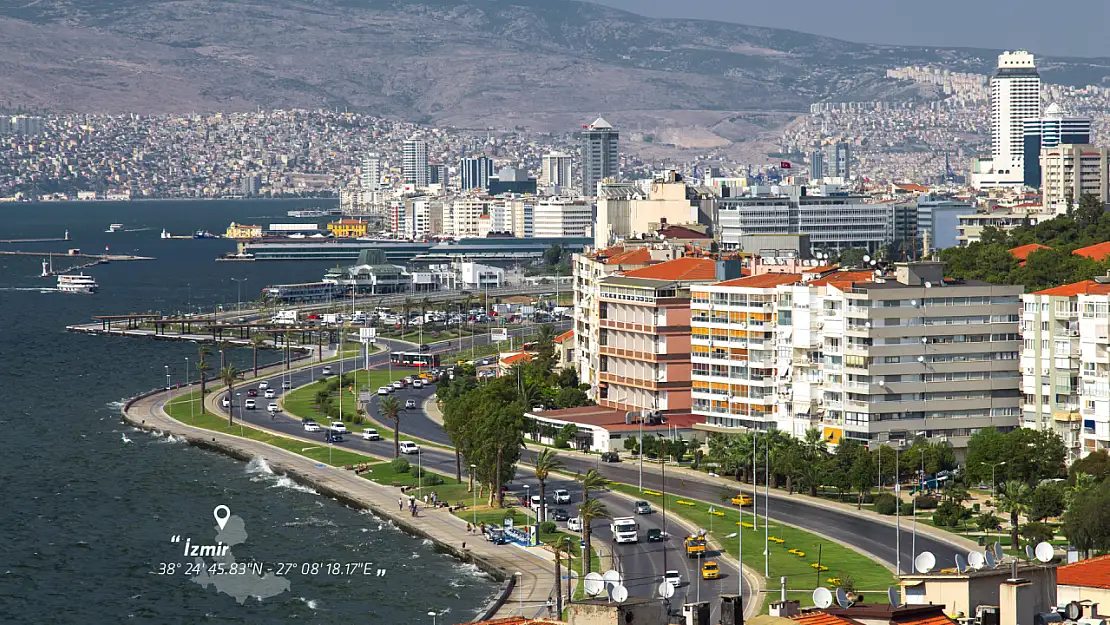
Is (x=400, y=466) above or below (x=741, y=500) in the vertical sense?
below

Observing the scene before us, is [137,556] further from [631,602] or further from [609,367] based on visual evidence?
[631,602]

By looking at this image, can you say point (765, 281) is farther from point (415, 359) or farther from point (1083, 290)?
point (415, 359)

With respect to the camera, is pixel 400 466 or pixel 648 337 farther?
pixel 648 337

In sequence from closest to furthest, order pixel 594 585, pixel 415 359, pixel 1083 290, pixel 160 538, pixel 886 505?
pixel 594 585 < pixel 886 505 < pixel 160 538 < pixel 1083 290 < pixel 415 359

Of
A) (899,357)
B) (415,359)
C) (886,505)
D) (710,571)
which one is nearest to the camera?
(710,571)

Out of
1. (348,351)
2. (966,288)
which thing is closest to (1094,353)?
(966,288)

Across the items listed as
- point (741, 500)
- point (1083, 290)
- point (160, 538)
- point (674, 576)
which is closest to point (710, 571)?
point (674, 576)

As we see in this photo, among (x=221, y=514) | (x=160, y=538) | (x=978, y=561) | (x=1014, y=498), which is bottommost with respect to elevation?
(x=160, y=538)
